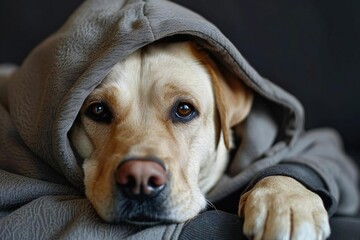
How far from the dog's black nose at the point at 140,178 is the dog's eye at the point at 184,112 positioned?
0.89 feet

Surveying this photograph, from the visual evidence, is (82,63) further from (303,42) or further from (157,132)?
(303,42)

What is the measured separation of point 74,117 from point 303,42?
1269 millimetres

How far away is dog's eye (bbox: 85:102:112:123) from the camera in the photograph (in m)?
1.48

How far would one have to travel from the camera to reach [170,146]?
1393 millimetres

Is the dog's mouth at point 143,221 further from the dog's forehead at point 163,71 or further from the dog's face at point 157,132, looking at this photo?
the dog's forehead at point 163,71

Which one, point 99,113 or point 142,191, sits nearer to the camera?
point 142,191

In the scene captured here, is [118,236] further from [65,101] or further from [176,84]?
[176,84]

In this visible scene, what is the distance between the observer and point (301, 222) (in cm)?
118

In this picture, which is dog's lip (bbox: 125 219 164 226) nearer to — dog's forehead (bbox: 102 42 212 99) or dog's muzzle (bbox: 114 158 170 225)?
dog's muzzle (bbox: 114 158 170 225)

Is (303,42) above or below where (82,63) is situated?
below

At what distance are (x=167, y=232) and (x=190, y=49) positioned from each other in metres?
0.57

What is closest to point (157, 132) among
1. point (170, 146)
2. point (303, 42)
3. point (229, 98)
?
point (170, 146)

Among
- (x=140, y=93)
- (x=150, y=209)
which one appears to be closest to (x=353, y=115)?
(x=140, y=93)

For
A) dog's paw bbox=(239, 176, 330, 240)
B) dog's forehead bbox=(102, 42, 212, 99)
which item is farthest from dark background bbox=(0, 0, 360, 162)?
dog's paw bbox=(239, 176, 330, 240)
